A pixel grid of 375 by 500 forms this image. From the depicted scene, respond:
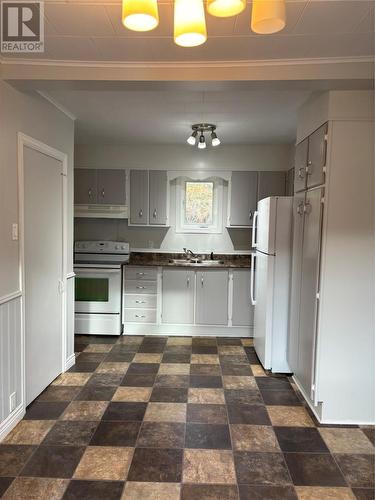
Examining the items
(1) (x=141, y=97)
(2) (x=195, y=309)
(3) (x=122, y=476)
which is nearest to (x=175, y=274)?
(2) (x=195, y=309)

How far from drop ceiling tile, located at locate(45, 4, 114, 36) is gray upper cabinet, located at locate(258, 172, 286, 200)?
124 inches

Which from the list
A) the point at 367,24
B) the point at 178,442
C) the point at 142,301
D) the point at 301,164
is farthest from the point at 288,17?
the point at 142,301

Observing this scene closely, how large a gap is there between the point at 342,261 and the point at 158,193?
287cm

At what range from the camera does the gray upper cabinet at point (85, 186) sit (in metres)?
4.87

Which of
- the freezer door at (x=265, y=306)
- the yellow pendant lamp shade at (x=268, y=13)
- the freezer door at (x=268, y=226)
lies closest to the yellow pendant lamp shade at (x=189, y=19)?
the yellow pendant lamp shade at (x=268, y=13)

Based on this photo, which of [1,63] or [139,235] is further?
[139,235]

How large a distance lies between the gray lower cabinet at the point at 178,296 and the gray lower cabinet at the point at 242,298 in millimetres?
535

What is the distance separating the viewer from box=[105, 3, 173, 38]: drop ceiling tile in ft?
5.86

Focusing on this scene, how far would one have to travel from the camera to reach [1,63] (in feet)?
7.68

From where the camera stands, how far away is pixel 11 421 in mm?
2523

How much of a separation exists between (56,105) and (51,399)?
98.8 inches

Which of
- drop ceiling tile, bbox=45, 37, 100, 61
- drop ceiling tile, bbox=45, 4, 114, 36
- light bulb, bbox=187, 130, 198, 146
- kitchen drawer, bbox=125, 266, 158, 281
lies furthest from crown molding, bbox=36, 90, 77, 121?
kitchen drawer, bbox=125, 266, 158, 281

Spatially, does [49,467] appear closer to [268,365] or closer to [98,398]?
[98,398]

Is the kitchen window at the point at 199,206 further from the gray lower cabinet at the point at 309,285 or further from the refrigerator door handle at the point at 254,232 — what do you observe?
the gray lower cabinet at the point at 309,285
